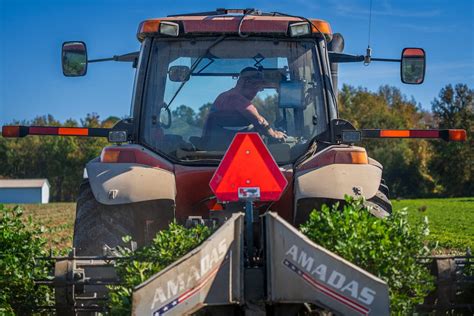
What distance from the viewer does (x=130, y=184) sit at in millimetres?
5328

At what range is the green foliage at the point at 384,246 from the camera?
4.27 m

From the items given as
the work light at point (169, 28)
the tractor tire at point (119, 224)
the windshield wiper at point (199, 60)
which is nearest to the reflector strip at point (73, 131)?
the windshield wiper at point (199, 60)

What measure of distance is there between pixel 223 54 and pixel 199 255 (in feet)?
8.71

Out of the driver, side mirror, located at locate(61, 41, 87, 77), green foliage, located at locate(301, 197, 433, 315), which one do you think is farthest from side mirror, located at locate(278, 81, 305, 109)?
side mirror, located at locate(61, 41, 87, 77)

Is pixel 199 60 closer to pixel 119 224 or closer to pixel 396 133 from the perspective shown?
pixel 119 224

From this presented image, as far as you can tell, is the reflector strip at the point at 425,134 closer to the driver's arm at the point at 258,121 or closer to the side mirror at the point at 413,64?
the side mirror at the point at 413,64

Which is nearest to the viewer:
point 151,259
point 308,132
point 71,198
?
point 151,259

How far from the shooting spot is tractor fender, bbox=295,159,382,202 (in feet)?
17.1

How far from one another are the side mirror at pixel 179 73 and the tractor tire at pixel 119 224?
1173 mm

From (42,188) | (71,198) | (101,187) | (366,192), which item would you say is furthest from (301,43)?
(71,198)

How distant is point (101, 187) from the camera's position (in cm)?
536

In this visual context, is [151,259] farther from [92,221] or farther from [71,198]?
[71,198]

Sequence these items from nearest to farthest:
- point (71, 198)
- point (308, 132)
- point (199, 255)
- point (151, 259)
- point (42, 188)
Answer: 1. point (199, 255)
2. point (151, 259)
3. point (308, 132)
4. point (42, 188)
5. point (71, 198)

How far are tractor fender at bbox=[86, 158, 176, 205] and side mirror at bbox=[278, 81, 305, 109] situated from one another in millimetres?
1089
